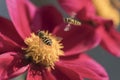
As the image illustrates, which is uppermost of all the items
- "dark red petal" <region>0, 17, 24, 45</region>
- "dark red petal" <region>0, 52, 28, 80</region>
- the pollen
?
"dark red petal" <region>0, 17, 24, 45</region>

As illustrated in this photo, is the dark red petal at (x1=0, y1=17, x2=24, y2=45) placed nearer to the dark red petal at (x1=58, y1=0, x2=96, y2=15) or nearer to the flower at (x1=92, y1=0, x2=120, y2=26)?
the dark red petal at (x1=58, y1=0, x2=96, y2=15)

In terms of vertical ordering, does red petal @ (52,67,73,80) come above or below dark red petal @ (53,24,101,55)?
below

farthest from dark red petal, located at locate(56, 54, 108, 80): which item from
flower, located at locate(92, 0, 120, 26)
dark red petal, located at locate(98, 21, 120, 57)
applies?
flower, located at locate(92, 0, 120, 26)

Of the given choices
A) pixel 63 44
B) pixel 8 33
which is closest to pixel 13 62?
pixel 8 33

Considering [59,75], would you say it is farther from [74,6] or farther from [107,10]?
[107,10]

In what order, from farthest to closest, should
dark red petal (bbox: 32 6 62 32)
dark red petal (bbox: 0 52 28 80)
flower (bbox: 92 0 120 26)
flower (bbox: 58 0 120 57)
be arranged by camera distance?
flower (bbox: 92 0 120 26), flower (bbox: 58 0 120 57), dark red petal (bbox: 32 6 62 32), dark red petal (bbox: 0 52 28 80)

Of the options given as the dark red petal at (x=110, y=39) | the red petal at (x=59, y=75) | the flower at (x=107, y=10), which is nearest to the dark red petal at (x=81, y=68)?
the red petal at (x=59, y=75)

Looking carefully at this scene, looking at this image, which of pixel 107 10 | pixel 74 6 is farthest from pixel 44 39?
pixel 107 10
